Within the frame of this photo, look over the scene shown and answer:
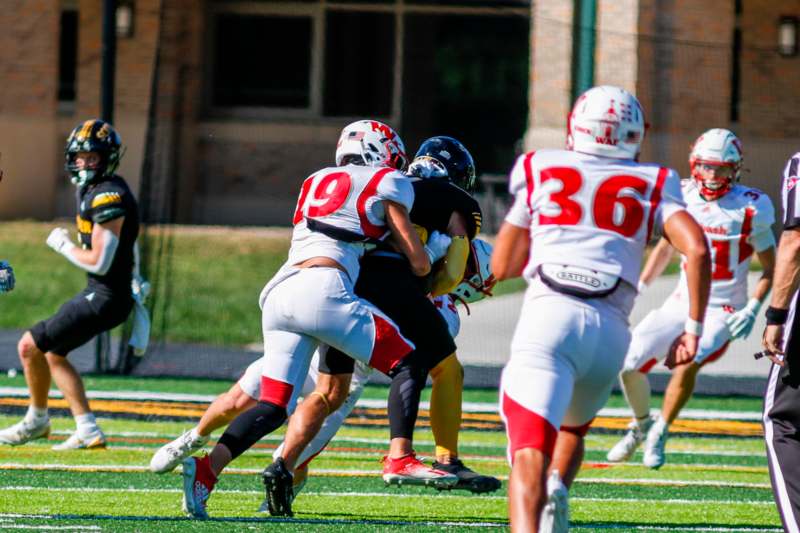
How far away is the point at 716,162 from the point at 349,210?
3.50 metres

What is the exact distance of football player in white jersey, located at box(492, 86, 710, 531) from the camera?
513 centimetres

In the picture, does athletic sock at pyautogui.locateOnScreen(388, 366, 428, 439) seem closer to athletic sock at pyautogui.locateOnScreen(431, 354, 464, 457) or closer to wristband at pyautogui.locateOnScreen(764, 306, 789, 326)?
athletic sock at pyautogui.locateOnScreen(431, 354, 464, 457)

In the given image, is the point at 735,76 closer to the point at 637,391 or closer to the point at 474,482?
the point at 637,391

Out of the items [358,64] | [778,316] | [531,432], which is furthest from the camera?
[358,64]

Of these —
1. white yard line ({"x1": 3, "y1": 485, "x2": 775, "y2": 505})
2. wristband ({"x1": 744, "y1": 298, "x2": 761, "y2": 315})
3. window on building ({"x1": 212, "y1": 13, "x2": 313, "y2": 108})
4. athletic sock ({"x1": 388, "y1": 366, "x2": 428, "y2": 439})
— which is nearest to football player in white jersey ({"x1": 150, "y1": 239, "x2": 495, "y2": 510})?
athletic sock ({"x1": 388, "y1": 366, "x2": 428, "y2": 439})

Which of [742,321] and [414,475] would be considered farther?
[742,321]

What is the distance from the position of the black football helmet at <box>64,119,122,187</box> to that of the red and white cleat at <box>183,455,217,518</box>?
9.69 ft

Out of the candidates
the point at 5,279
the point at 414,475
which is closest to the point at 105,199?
the point at 5,279

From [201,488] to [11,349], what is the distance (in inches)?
322

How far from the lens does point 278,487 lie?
21.6 feet

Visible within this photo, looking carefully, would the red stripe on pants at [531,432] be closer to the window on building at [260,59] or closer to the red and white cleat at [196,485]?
the red and white cleat at [196,485]

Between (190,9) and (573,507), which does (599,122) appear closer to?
(573,507)

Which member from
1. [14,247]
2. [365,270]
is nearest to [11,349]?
[14,247]

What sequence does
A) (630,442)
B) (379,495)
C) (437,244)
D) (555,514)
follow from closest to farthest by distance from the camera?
(555,514)
(437,244)
(379,495)
(630,442)
